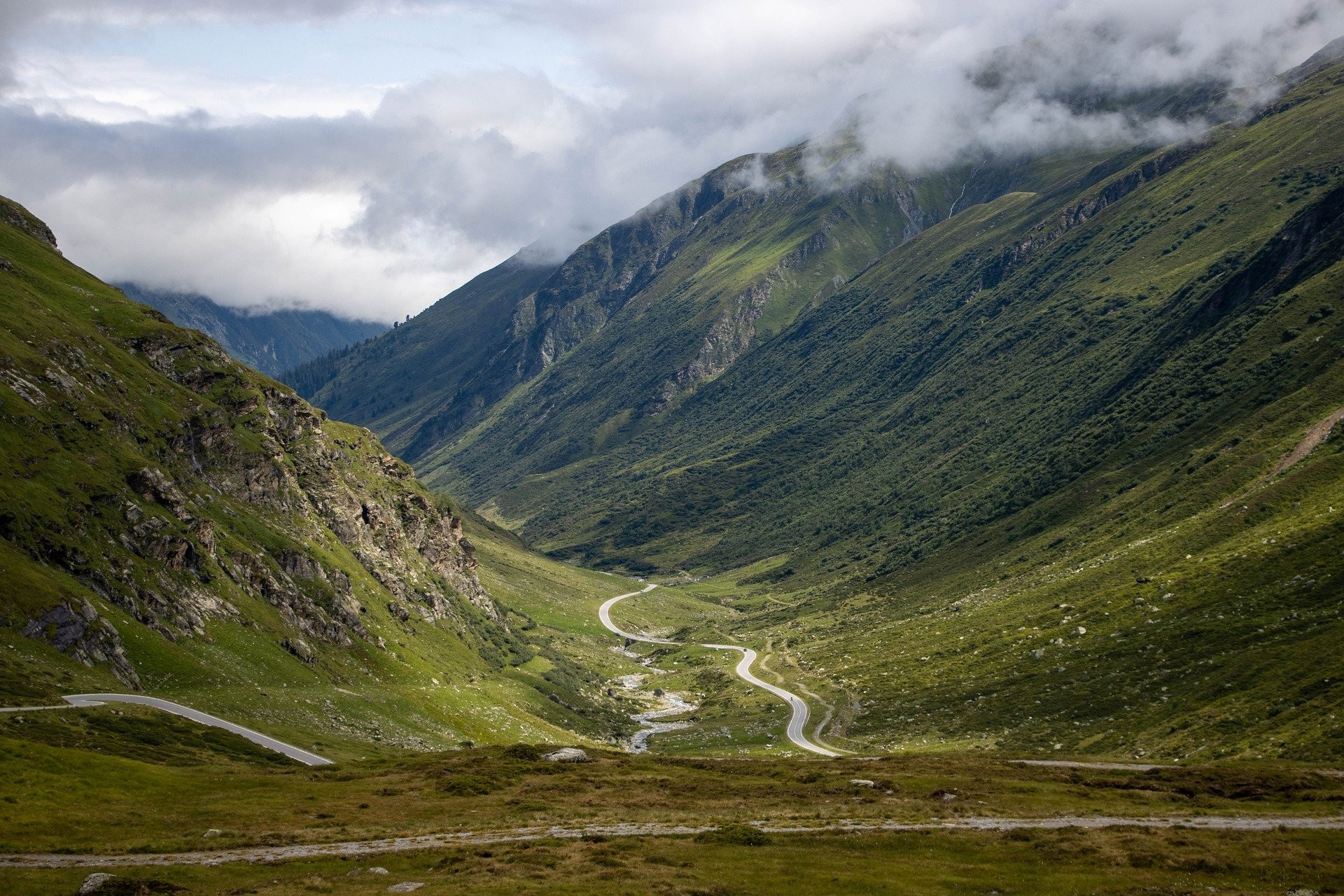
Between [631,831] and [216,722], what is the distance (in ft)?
191

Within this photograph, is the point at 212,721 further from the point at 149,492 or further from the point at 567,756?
the point at 149,492

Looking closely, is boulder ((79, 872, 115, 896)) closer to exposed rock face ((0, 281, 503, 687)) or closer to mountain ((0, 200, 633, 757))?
mountain ((0, 200, 633, 757))

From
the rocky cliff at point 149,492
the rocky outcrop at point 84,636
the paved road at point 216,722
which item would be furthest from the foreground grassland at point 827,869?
the rocky cliff at point 149,492

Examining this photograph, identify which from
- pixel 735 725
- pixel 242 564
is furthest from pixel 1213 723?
pixel 242 564

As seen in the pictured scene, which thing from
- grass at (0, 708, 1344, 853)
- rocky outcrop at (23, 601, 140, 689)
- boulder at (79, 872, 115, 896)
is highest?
rocky outcrop at (23, 601, 140, 689)

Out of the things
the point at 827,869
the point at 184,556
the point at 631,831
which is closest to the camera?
the point at 827,869

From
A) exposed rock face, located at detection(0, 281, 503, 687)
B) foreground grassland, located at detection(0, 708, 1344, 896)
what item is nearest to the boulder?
foreground grassland, located at detection(0, 708, 1344, 896)

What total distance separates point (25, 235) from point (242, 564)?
95.1 m

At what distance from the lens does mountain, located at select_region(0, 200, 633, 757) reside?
11881 cm

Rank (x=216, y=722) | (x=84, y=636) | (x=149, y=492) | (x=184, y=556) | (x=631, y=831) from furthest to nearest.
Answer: (x=149, y=492), (x=184, y=556), (x=84, y=636), (x=216, y=722), (x=631, y=831)

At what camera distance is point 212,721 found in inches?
4461

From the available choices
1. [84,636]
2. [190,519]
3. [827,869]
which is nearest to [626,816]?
[827,869]

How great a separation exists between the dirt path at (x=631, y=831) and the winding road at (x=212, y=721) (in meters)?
40.5

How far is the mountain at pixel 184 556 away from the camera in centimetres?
11881
